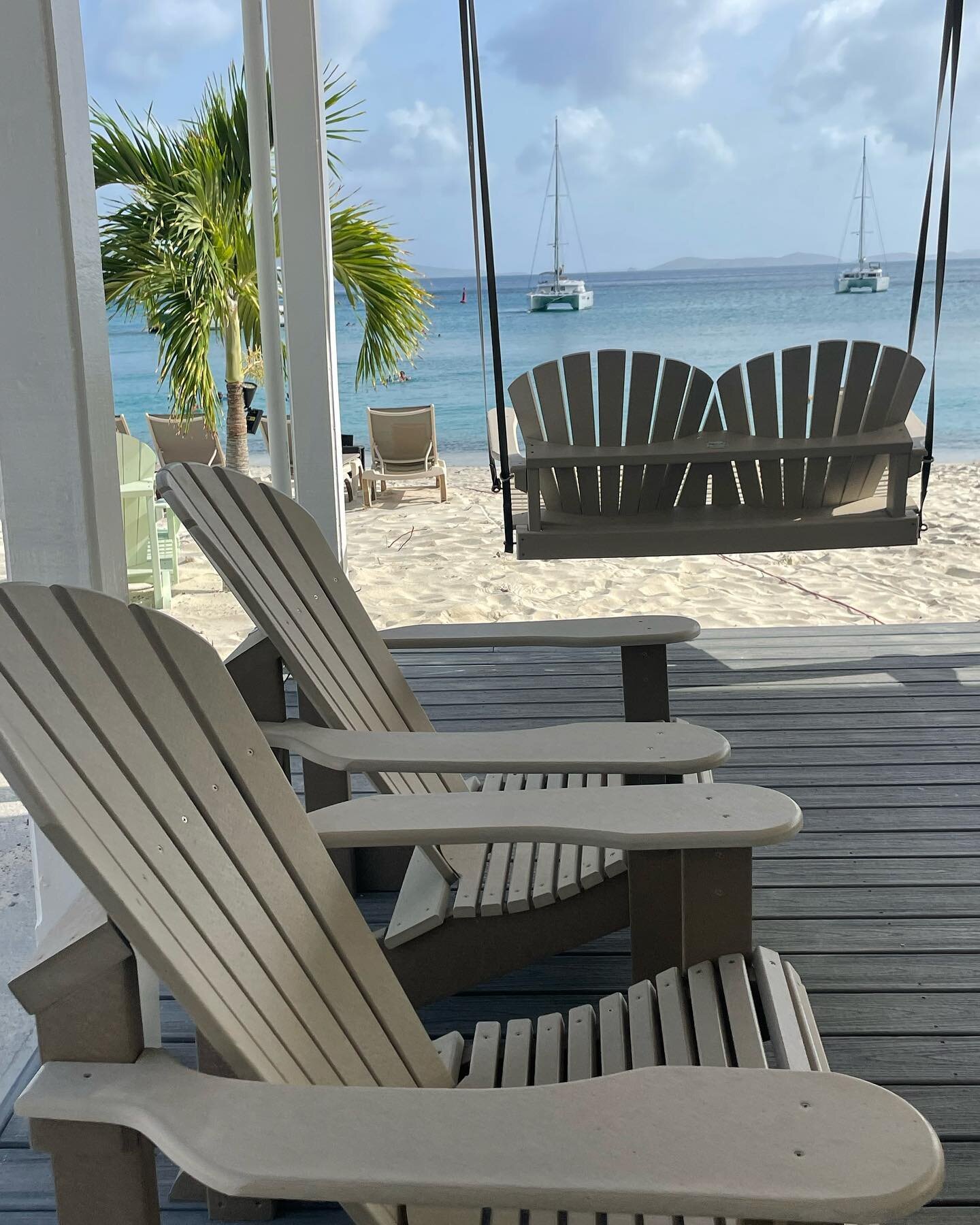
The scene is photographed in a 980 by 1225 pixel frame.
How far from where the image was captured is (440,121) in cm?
3744

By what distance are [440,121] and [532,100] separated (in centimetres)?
324

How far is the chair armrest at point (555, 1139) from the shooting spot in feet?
2.79

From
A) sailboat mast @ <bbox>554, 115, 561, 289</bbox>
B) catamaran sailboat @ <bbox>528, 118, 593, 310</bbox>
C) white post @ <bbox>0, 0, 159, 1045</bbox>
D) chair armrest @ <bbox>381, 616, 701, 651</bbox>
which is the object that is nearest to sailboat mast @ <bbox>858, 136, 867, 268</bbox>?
catamaran sailboat @ <bbox>528, 118, 593, 310</bbox>

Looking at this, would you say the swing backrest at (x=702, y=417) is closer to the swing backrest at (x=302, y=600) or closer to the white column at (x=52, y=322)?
the swing backrest at (x=302, y=600)

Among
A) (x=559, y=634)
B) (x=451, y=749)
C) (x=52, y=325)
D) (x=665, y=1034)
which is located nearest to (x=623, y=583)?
(x=559, y=634)

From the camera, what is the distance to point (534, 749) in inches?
67.1

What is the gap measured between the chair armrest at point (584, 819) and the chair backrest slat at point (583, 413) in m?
2.48

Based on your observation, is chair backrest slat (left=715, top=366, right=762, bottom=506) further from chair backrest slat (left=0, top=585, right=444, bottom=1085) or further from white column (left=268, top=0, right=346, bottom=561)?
chair backrest slat (left=0, top=585, right=444, bottom=1085)

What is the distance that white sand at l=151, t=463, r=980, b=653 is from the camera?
7.80 meters

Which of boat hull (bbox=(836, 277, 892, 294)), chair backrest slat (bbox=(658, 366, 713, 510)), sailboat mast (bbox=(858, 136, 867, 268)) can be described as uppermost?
sailboat mast (bbox=(858, 136, 867, 268))

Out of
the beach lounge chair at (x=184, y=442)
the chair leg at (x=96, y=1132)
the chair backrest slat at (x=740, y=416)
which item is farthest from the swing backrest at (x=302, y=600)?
the beach lounge chair at (x=184, y=442)

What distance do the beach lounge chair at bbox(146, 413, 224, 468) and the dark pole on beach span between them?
265 inches

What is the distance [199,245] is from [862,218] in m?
32.5

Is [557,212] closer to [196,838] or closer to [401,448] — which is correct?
[401,448]
